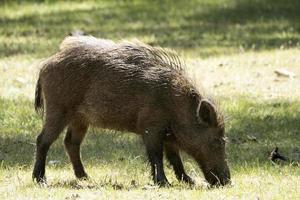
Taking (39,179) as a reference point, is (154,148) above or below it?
above

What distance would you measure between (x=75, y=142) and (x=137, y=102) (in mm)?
1038

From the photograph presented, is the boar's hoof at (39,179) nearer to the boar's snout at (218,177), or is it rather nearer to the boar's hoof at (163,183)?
the boar's hoof at (163,183)

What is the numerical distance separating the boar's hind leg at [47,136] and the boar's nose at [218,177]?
1.52 m

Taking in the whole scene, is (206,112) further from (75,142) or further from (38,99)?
(38,99)

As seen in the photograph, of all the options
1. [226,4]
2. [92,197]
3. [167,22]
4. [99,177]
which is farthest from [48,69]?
[226,4]

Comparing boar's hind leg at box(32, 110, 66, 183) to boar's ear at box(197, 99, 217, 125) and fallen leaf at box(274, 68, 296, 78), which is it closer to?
boar's ear at box(197, 99, 217, 125)

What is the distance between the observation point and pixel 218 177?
899cm

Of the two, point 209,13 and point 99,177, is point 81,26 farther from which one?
point 99,177

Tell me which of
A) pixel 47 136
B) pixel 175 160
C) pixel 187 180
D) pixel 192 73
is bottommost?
pixel 187 180

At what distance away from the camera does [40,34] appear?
19.1 metres

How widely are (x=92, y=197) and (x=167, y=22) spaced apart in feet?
42.4

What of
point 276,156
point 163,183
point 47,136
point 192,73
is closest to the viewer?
point 163,183

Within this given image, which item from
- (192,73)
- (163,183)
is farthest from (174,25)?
(163,183)

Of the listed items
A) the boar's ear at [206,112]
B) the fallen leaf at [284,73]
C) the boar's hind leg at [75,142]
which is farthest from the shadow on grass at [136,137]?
the fallen leaf at [284,73]
